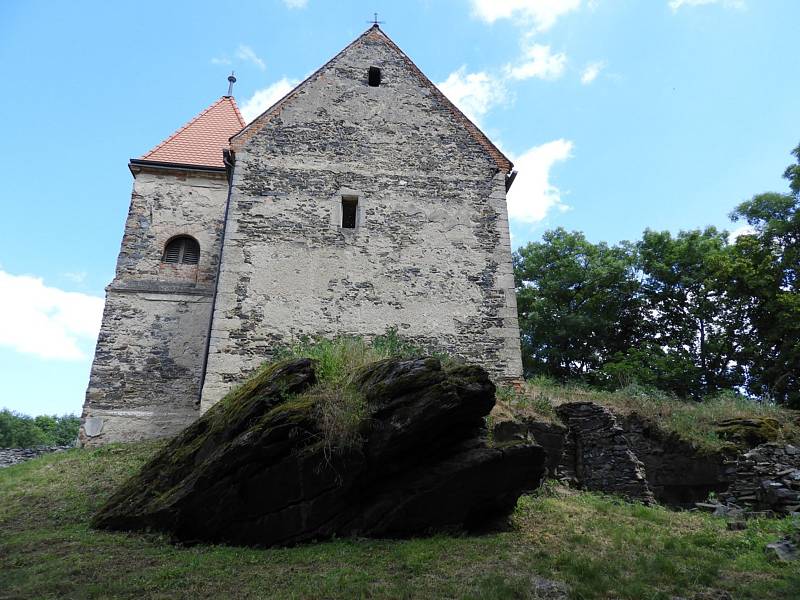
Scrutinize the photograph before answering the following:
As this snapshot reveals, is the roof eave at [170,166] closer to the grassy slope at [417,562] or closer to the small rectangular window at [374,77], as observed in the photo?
the small rectangular window at [374,77]

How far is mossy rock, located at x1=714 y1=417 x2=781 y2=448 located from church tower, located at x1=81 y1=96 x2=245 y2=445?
11.1 m

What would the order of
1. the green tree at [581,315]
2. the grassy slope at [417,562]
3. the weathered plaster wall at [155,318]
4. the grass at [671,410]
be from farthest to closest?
the green tree at [581,315]
the weathered plaster wall at [155,318]
the grass at [671,410]
the grassy slope at [417,562]

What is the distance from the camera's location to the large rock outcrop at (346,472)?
718 centimetres

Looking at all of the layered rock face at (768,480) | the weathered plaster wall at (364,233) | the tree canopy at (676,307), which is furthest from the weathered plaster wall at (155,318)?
the tree canopy at (676,307)

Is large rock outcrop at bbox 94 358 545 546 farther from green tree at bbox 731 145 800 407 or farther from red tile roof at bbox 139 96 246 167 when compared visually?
green tree at bbox 731 145 800 407

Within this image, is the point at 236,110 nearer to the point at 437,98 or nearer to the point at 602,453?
the point at 437,98

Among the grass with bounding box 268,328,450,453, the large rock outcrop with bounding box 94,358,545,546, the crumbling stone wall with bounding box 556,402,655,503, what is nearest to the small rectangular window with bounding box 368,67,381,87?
the grass with bounding box 268,328,450,453

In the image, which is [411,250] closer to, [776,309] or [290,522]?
[290,522]

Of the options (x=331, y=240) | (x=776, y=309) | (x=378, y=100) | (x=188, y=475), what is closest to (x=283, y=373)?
(x=188, y=475)

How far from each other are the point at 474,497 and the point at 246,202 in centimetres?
828

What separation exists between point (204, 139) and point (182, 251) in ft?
13.8

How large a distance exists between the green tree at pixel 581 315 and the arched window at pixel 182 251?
1512 cm

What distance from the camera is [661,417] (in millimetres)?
11406

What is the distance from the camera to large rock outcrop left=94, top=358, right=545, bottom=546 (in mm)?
7180
